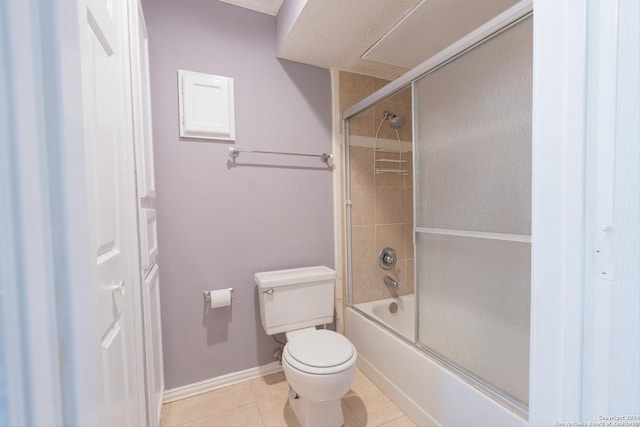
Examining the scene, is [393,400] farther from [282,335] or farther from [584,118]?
[584,118]

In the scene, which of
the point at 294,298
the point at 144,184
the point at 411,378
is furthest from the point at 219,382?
the point at 144,184

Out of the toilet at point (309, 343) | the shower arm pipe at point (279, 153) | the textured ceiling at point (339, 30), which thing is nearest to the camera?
the toilet at point (309, 343)

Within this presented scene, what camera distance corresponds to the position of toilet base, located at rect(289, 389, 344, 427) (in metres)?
1.29

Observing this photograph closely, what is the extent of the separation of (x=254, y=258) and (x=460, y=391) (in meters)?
1.27

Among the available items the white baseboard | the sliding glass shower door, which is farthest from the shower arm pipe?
the white baseboard

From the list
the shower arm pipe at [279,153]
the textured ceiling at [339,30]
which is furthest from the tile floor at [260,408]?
the textured ceiling at [339,30]

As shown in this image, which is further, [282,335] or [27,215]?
[282,335]

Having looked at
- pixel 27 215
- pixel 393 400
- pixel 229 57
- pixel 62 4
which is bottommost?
pixel 393 400

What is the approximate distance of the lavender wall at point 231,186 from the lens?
1526 millimetres

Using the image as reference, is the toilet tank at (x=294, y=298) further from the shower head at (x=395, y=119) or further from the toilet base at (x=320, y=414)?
the shower head at (x=395, y=119)

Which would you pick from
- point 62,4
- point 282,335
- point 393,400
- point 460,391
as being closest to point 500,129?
point 460,391

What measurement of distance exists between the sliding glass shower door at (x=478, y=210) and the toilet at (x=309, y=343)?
486mm

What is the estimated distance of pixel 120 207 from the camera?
0.80 meters

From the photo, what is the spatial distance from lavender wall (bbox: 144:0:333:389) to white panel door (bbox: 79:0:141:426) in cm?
64
